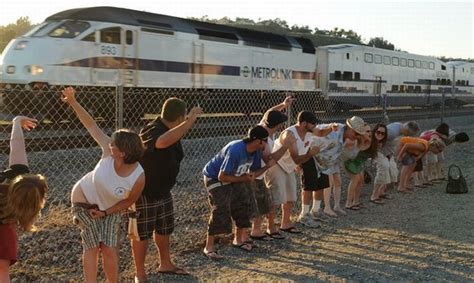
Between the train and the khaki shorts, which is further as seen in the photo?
the train

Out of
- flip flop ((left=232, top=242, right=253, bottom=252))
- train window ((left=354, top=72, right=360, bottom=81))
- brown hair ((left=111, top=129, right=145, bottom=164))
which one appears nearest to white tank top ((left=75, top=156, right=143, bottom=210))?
brown hair ((left=111, top=129, right=145, bottom=164))

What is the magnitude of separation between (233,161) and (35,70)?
36.2 ft

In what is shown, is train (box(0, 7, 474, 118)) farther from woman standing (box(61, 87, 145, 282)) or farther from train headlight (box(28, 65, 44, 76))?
woman standing (box(61, 87, 145, 282))

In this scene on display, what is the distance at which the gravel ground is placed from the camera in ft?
16.0

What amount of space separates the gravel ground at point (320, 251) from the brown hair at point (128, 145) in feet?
4.60

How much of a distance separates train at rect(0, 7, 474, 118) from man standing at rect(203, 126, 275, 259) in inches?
309

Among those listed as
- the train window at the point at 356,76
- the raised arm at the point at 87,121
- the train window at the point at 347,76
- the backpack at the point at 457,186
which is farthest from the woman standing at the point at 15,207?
the train window at the point at 356,76

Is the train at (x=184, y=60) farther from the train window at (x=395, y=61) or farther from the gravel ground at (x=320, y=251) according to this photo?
the gravel ground at (x=320, y=251)

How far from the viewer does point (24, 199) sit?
119 inches

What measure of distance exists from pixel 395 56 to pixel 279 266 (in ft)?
96.5

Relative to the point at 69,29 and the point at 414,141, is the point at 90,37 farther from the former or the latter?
the point at 414,141

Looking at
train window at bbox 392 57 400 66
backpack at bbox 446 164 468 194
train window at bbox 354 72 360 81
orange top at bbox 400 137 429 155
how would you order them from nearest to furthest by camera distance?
backpack at bbox 446 164 468 194
orange top at bbox 400 137 429 155
train window at bbox 354 72 360 81
train window at bbox 392 57 400 66

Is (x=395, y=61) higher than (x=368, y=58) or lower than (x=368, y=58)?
higher

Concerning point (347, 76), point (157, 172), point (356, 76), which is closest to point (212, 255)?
point (157, 172)
